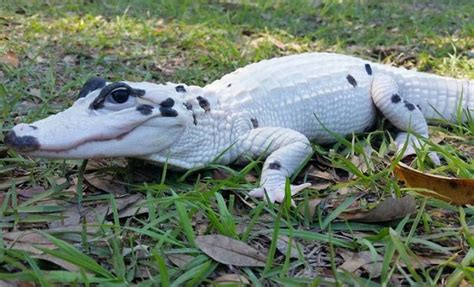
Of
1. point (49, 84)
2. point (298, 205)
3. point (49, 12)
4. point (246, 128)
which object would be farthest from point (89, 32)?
point (298, 205)

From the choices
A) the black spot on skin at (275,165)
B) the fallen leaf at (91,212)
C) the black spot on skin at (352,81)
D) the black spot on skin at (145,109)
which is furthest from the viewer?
the black spot on skin at (352,81)

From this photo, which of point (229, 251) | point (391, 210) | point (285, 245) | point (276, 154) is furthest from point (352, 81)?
point (229, 251)

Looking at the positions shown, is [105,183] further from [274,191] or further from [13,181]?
[274,191]

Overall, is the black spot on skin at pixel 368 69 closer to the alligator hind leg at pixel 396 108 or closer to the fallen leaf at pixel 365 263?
the alligator hind leg at pixel 396 108

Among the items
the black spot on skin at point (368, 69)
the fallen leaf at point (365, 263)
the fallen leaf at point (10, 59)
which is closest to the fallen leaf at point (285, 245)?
the fallen leaf at point (365, 263)

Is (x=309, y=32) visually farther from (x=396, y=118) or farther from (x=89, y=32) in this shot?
(x=396, y=118)

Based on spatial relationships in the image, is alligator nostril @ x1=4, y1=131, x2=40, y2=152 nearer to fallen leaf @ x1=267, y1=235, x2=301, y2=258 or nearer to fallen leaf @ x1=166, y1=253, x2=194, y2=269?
fallen leaf @ x1=166, y1=253, x2=194, y2=269
